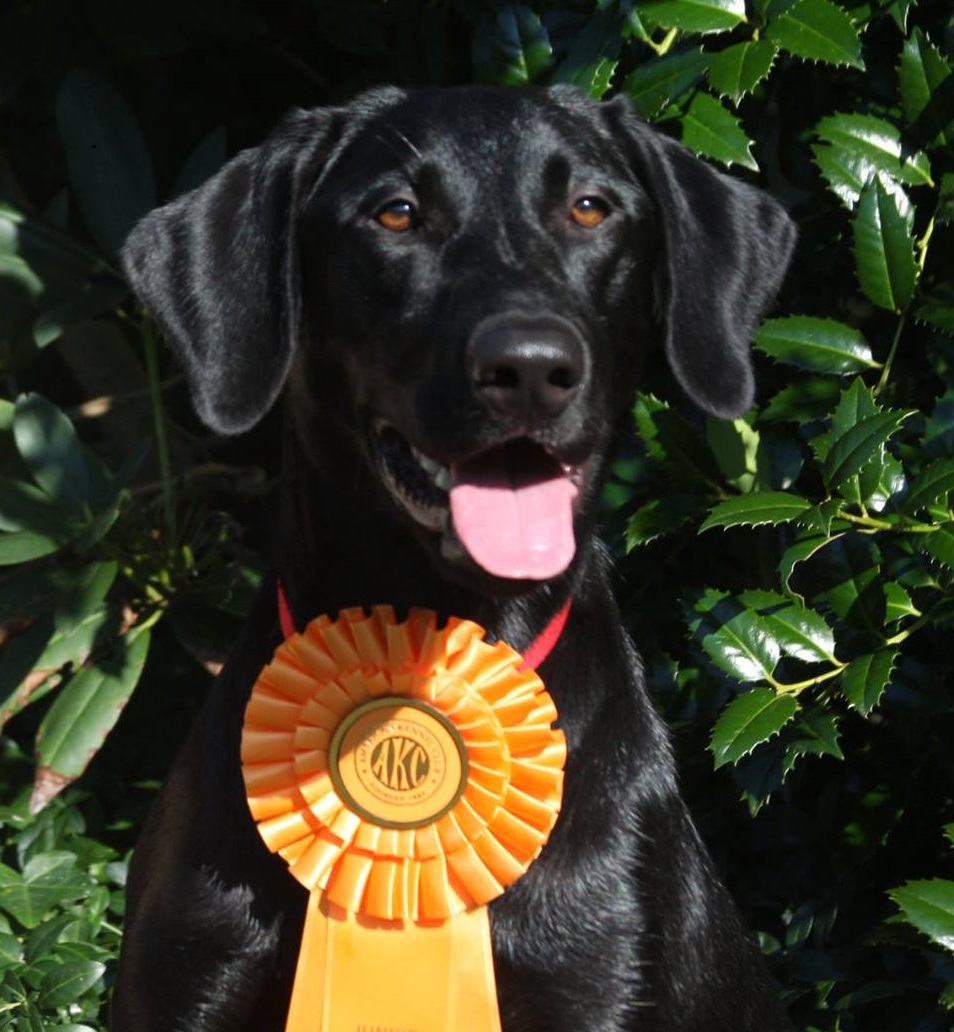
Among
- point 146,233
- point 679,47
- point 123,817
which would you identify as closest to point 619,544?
point 679,47

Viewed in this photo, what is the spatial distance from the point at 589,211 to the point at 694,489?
2.40ft

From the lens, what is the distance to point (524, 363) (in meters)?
2.29

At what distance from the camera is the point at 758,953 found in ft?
9.54

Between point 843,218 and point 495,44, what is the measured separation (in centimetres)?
75

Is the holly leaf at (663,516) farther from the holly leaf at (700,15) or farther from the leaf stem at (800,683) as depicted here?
the holly leaf at (700,15)

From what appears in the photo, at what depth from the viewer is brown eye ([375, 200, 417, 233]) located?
259 centimetres

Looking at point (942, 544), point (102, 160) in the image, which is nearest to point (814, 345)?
point (942, 544)

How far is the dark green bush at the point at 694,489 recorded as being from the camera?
302 cm

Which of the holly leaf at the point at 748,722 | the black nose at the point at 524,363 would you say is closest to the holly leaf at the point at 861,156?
the holly leaf at the point at 748,722

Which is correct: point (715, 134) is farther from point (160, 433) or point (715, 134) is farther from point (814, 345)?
point (160, 433)

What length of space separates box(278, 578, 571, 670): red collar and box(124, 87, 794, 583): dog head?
140 millimetres

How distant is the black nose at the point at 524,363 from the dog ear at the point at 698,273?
497mm

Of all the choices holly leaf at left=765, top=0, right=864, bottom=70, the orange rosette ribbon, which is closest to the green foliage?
the orange rosette ribbon

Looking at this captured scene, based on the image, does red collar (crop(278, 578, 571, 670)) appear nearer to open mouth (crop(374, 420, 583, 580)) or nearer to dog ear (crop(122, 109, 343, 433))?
open mouth (crop(374, 420, 583, 580))
